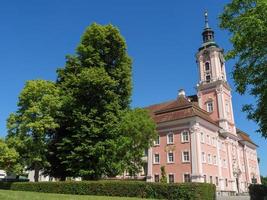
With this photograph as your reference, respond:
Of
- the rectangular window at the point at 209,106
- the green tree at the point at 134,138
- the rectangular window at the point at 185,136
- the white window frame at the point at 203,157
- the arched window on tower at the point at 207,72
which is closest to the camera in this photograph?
the green tree at the point at 134,138

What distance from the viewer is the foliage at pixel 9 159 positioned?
2923 cm

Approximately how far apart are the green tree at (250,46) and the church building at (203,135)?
91.6 feet

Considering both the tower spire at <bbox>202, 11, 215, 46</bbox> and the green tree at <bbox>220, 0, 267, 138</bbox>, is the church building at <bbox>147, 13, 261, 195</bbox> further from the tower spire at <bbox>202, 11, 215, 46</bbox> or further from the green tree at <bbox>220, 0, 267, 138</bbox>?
the green tree at <bbox>220, 0, 267, 138</bbox>

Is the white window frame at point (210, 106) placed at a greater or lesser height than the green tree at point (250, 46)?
greater

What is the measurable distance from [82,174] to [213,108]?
35.6m

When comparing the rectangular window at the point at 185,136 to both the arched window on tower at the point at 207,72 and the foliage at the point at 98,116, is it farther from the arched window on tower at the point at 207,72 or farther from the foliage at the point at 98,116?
the arched window on tower at the point at 207,72

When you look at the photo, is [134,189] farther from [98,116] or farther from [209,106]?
[209,106]

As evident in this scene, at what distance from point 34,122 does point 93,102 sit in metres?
6.18

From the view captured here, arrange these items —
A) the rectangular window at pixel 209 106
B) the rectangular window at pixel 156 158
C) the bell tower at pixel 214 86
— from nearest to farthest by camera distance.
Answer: the rectangular window at pixel 156 158
the bell tower at pixel 214 86
the rectangular window at pixel 209 106

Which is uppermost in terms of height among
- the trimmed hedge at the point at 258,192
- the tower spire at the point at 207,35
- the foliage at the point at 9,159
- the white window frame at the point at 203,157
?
the tower spire at the point at 207,35

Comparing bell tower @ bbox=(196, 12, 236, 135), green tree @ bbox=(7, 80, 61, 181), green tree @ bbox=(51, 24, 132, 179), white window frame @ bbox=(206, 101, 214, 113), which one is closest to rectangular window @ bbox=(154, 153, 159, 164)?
bell tower @ bbox=(196, 12, 236, 135)

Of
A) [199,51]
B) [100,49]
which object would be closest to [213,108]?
[199,51]

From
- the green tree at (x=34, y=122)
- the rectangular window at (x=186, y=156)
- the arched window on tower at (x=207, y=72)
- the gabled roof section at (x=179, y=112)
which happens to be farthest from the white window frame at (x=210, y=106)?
the green tree at (x=34, y=122)

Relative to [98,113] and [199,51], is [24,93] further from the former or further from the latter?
[199,51]
